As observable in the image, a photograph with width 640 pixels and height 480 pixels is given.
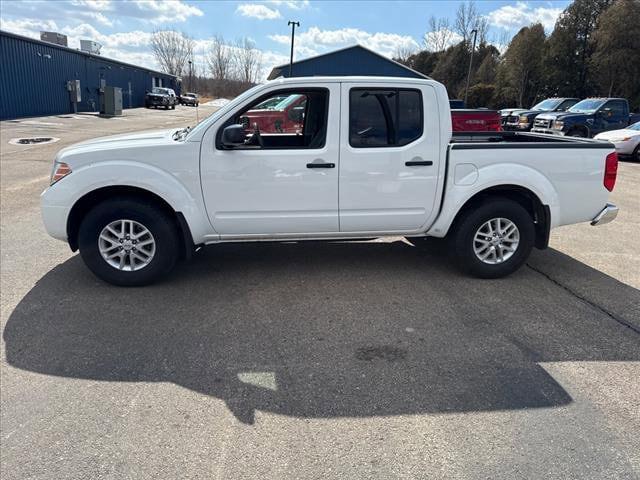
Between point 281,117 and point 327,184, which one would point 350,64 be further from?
point 327,184

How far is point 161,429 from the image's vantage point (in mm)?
2797

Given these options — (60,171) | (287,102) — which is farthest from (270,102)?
(60,171)

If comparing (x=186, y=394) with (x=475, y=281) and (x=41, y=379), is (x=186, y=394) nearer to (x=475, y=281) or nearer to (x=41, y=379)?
(x=41, y=379)

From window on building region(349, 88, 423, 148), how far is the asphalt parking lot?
4.74ft

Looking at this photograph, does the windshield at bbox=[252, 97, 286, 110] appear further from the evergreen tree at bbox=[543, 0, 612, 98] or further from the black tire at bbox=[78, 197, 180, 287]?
the evergreen tree at bbox=[543, 0, 612, 98]

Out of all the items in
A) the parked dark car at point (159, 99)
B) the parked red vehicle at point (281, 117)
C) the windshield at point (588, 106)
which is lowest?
the parked red vehicle at point (281, 117)

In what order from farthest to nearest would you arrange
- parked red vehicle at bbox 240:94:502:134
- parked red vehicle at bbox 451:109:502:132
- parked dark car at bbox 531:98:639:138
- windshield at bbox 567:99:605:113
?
1. windshield at bbox 567:99:605:113
2. parked dark car at bbox 531:98:639:138
3. parked red vehicle at bbox 451:109:502:132
4. parked red vehicle at bbox 240:94:502:134

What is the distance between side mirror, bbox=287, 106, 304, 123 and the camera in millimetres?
5500

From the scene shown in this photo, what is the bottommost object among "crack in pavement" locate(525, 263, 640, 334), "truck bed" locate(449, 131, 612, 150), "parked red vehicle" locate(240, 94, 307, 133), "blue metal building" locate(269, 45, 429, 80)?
"crack in pavement" locate(525, 263, 640, 334)

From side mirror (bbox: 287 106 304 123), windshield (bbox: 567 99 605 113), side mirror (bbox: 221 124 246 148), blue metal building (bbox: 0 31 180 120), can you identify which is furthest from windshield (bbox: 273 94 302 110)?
blue metal building (bbox: 0 31 180 120)

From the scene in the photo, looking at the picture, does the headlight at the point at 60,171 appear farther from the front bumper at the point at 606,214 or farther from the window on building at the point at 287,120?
the front bumper at the point at 606,214

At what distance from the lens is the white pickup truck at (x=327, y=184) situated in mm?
4520

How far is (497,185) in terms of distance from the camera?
4871 mm

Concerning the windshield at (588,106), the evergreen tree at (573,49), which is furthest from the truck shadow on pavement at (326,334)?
the evergreen tree at (573,49)
